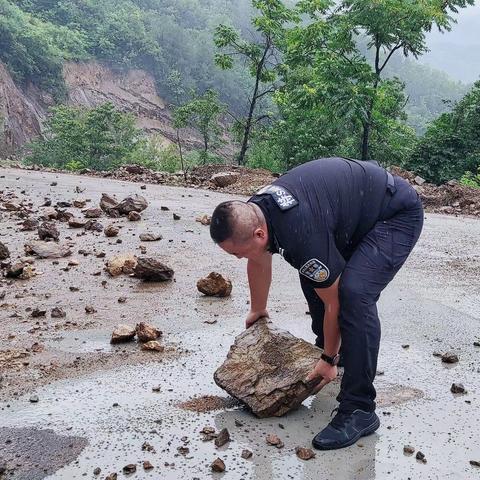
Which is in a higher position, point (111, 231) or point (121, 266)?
point (121, 266)

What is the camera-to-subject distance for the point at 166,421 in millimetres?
2711

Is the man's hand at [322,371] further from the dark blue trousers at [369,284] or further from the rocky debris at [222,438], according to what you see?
the rocky debris at [222,438]

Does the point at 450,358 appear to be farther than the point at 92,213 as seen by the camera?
No

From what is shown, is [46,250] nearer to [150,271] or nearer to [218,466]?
[150,271]

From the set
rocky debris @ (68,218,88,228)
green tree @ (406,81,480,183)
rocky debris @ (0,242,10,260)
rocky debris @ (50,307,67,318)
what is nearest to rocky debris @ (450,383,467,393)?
rocky debris @ (50,307,67,318)

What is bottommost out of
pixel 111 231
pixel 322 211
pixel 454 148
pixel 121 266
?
pixel 111 231

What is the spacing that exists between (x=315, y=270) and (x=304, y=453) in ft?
2.55

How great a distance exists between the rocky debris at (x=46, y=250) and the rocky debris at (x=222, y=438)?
11.1ft

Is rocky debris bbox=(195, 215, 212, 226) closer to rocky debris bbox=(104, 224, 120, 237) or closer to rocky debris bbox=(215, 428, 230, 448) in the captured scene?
rocky debris bbox=(104, 224, 120, 237)

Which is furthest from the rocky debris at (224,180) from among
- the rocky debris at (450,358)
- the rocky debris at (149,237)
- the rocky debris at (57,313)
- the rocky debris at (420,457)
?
the rocky debris at (420,457)

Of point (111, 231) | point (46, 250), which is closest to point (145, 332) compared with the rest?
point (46, 250)

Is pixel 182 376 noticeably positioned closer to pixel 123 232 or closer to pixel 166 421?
pixel 166 421

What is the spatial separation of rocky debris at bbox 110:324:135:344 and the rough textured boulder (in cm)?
82

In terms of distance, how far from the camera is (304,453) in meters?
2.47
